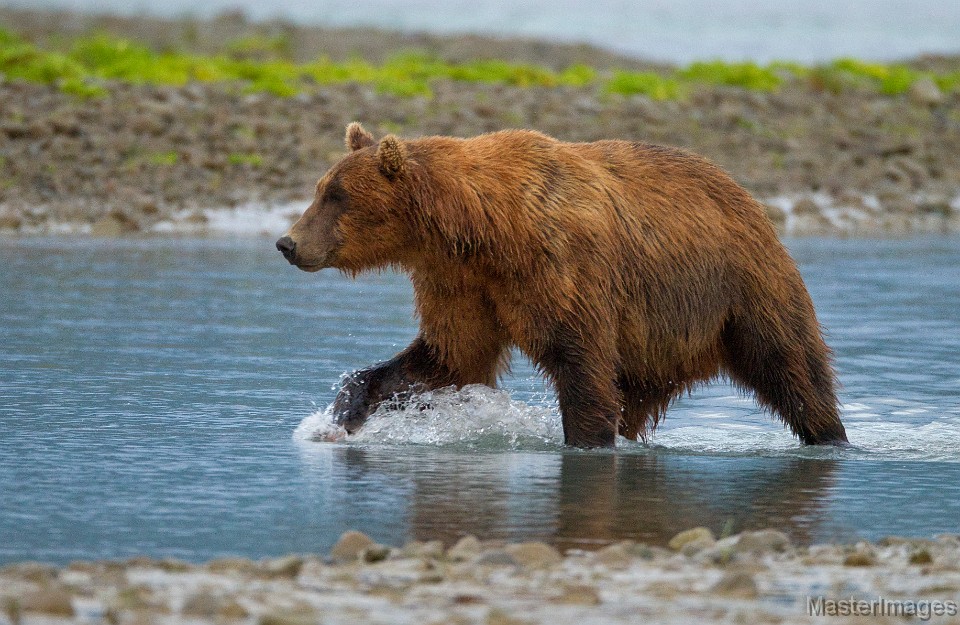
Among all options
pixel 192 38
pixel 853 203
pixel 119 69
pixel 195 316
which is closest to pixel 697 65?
pixel 853 203

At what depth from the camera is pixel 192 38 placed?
123 feet

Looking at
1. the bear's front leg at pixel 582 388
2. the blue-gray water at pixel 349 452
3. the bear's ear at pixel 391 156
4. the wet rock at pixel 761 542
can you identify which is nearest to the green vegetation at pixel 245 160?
the blue-gray water at pixel 349 452

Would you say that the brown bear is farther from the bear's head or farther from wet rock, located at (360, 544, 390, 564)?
wet rock, located at (360, 544, 390, 564)

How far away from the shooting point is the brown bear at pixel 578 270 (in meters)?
7.26

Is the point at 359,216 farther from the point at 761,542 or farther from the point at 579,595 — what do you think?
the point at 579,595

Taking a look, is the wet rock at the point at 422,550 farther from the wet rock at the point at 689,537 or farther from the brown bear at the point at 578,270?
the brown bear at the point at 578,270

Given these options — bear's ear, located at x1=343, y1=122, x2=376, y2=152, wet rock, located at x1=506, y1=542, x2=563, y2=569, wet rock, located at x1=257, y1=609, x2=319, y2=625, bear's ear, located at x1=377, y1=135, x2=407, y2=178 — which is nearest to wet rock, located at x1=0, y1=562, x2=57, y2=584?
wet rock, located at x1=257, y1=609, x2=319, y2=625

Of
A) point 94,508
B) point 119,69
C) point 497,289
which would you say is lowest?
point 94,508

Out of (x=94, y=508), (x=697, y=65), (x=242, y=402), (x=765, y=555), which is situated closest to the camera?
(x=765, y=555)

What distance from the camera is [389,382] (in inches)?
306

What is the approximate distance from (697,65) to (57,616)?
26348mm

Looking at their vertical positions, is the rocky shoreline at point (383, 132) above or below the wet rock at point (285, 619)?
above

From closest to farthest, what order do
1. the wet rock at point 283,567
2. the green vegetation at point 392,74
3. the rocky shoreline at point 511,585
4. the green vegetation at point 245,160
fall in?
the rocky shoreline at point 511,585 < the wet rock at point 283,567 < the green vegetation at point 245,160 < the green vegetation at point 392,74

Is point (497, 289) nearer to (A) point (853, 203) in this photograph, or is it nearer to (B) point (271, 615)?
(B) point (271, 615)
